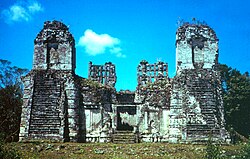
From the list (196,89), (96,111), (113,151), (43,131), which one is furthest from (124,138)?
(196,89)

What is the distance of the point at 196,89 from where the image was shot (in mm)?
21219

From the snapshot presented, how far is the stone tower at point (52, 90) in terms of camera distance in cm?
2070

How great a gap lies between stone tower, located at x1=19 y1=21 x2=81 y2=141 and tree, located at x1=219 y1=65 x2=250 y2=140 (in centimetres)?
1614

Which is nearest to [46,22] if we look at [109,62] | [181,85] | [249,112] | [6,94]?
[6,94]

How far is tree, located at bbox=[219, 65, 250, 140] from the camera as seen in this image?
99.2 feet

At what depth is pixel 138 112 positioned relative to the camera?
2203cm

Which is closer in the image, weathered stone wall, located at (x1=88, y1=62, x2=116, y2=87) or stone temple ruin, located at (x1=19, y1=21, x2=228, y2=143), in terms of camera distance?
stone temple ruin, located at (x1=19, y1=21, x2=228, y2=143)

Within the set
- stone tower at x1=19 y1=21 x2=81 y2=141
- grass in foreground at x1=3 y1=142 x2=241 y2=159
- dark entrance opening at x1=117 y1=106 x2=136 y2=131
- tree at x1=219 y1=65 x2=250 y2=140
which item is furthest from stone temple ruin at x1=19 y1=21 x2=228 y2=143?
tree at x1=219 y1=65 x2=250 y2=140

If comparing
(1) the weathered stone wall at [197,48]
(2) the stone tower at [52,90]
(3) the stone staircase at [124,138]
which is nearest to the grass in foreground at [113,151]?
(2) the stone tower at [52,90]

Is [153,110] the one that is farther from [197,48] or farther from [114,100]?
[197,48]

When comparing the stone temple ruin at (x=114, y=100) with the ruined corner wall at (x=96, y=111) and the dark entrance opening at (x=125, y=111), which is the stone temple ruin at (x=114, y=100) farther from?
the dark entrance opening at (x=125, y=111)

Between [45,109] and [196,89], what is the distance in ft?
33.9

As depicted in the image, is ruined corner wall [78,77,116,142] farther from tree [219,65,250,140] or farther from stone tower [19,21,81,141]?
tree [219,65,250,140]

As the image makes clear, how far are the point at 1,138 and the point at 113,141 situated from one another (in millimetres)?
10304
